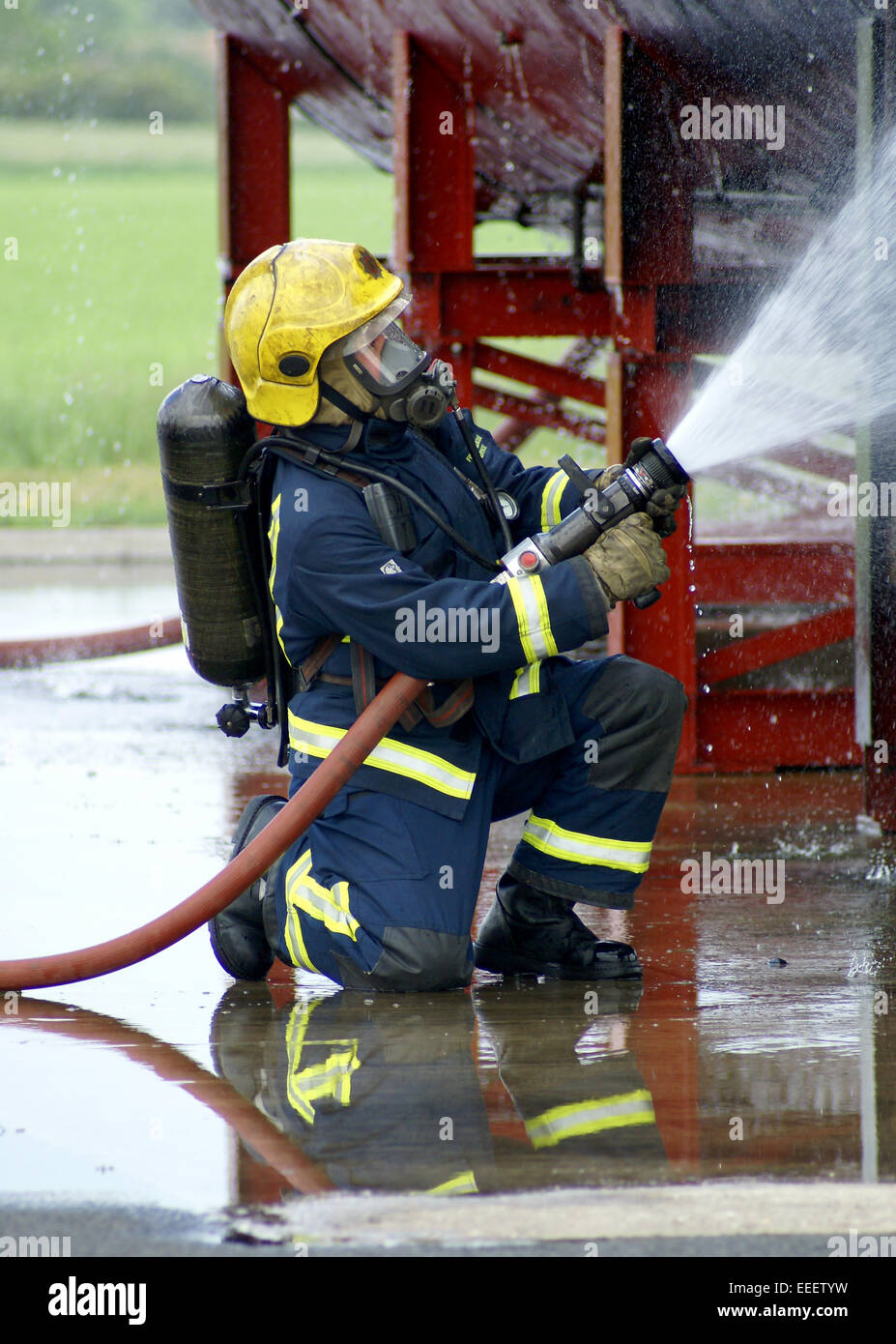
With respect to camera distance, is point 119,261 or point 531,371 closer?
point 531,371

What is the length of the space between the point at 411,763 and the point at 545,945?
1.57 ft

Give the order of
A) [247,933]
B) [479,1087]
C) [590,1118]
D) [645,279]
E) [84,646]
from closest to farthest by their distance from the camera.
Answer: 1. [590,1118]
2. [479,1087]
3. [247,933]
4. [645,279]
5. [84,646]

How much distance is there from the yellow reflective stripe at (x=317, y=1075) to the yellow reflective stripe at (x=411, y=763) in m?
0.50

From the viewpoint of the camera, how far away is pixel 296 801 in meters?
2.86

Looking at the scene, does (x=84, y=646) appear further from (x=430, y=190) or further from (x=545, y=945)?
(x=545, y=945)

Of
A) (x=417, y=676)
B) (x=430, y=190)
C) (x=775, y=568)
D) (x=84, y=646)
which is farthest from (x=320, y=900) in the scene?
(x=84, y=646)

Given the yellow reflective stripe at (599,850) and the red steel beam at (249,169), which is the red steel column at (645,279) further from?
the red steel beam at (249,169)

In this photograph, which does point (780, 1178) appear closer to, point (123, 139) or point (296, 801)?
point (296, 801)

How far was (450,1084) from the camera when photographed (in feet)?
8.21

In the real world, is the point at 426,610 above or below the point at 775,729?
above

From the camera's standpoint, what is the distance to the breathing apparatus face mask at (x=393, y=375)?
294 cm

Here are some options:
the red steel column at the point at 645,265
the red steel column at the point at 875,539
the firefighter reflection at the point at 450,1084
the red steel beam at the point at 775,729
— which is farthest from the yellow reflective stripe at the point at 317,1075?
the red steel beam at the point at 775,729

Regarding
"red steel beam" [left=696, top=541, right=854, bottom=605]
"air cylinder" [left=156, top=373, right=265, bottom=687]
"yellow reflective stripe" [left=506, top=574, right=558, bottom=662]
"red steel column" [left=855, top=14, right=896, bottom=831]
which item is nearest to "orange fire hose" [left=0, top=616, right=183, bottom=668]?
"red steel beam" [left=696, top=541, right=854, bottom=605]

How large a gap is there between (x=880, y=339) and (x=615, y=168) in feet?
3.60
